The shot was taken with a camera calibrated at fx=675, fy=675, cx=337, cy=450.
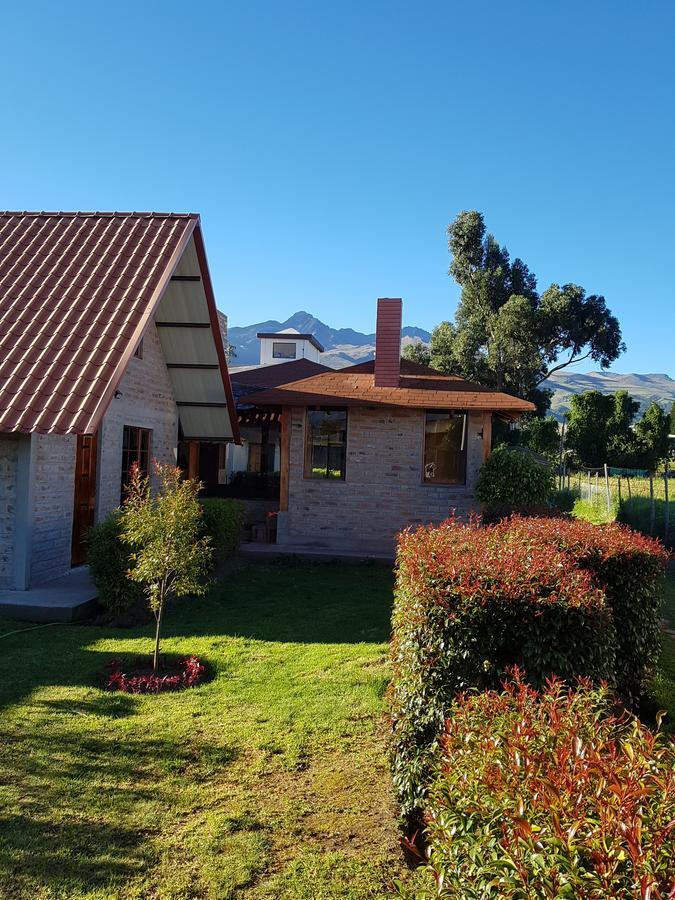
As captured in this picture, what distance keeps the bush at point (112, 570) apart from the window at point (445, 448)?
771cm

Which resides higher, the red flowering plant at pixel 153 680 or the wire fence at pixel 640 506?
the wire fence at pixel 640 506

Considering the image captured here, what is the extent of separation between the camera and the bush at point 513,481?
14.0 m

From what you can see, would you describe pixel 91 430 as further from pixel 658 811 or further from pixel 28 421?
pixel 658 811

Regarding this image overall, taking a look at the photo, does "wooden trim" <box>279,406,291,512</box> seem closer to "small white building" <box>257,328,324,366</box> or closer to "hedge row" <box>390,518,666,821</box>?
"hedge row" <box>390,518,666,821</box>

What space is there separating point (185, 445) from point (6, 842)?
13.5 metres

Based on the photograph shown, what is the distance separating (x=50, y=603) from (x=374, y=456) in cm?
797

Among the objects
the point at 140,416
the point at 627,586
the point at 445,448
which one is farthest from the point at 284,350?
the point at 627,586

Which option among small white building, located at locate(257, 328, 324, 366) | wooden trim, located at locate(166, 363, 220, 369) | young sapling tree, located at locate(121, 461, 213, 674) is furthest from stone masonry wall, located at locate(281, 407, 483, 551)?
small white building, located at locate(257, 328, 324, 366)

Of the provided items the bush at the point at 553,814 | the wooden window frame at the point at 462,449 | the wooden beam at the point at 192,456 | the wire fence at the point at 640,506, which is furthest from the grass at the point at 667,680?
the wooden beam at the point at 192,456

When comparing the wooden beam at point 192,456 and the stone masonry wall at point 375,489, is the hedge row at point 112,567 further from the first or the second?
the wooden beam at point 192,456

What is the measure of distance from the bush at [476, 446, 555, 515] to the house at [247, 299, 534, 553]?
611 millimetres

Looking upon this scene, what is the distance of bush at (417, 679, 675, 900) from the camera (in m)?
1.85

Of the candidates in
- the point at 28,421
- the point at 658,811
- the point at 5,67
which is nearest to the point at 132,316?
the point at 28,421

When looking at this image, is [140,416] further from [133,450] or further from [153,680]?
[153,680]
